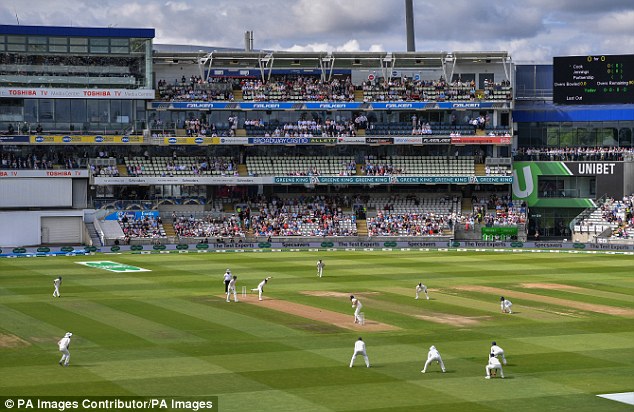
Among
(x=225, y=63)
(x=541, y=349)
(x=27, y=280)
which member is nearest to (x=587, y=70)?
(x=225, y=63)

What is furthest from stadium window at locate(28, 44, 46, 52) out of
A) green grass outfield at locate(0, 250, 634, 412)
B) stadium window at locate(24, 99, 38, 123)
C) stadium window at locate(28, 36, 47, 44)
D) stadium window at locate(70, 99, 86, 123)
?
green grass outfield at locate(0, 250, 634, 412)

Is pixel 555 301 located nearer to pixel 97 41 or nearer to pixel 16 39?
pixel 97 41

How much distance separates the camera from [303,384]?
2725cm

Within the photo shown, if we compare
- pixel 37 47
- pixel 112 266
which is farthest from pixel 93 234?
pixel 37 47

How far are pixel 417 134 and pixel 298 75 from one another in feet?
35.7

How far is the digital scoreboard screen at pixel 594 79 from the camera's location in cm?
7856

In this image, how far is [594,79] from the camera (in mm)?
79062

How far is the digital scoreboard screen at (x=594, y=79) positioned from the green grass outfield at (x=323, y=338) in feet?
76.7

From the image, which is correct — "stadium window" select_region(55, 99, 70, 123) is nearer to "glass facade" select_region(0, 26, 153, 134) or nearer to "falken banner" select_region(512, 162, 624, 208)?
"glass facade" select_region(0, 26, 153, 134)

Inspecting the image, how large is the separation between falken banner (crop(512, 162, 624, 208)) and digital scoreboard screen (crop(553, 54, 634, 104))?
481 cm

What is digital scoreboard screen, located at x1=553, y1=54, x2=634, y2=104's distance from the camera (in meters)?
78.6

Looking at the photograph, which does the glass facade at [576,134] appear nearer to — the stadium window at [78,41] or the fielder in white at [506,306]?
the stadium window at [78,41]

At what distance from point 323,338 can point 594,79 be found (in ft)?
166

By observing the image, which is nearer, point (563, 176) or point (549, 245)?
point (549, 245)
